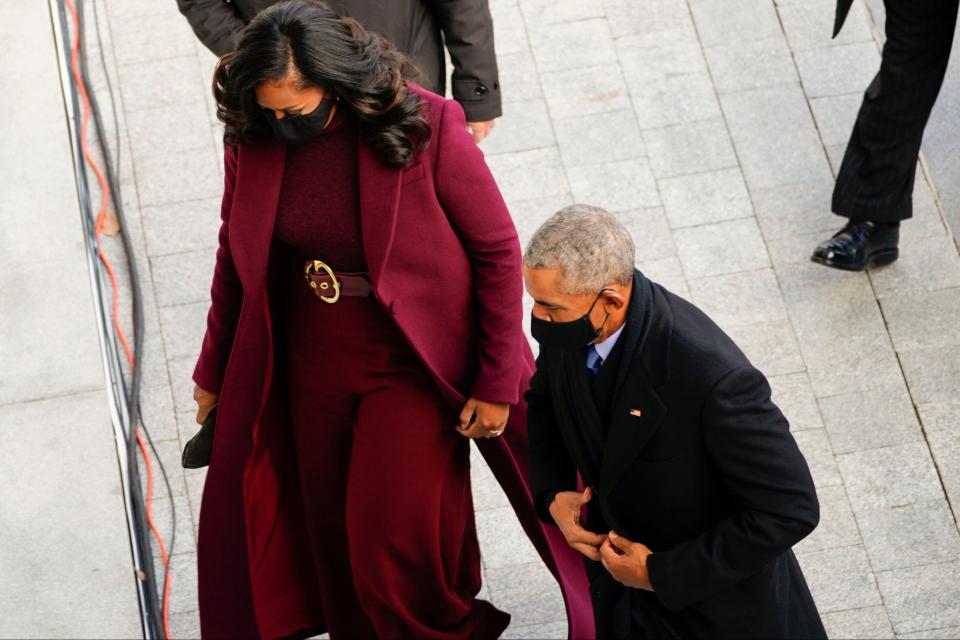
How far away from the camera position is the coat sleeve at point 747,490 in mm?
2898

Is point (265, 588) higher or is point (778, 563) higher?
point (778, 563)

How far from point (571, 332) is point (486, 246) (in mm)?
707

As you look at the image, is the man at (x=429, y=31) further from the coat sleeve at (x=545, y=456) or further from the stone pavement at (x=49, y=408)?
the stone pavement at (x=49, y=408)

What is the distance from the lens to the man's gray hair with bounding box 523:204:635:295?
2947 millimetres

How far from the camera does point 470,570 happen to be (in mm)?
4445

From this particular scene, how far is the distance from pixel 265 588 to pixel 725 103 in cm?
304

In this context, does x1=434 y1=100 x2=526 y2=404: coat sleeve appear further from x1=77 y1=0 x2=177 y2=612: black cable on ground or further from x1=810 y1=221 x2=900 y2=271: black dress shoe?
x1=810 y1=221 x2=900 y2=271: black dress shoe

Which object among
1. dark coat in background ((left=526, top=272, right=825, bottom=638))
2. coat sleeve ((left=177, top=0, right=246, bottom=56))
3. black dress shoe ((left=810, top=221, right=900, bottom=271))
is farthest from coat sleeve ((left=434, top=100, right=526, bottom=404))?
black dress shoe ((left=810, top=221, right=900, bottom=271))

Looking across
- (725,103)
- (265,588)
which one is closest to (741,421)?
(265,588)

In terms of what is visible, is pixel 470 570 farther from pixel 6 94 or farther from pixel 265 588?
pixel 6 94

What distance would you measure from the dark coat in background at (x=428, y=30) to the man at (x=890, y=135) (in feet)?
4.97

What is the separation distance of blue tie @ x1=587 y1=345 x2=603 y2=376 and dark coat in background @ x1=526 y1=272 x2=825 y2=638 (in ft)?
0.11

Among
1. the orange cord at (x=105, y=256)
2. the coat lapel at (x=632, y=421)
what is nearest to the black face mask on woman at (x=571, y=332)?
the coat lapel at (x=632, y=421)

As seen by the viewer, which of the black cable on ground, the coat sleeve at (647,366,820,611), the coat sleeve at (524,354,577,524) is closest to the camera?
the coat sleeve at (647,366,820,611)
